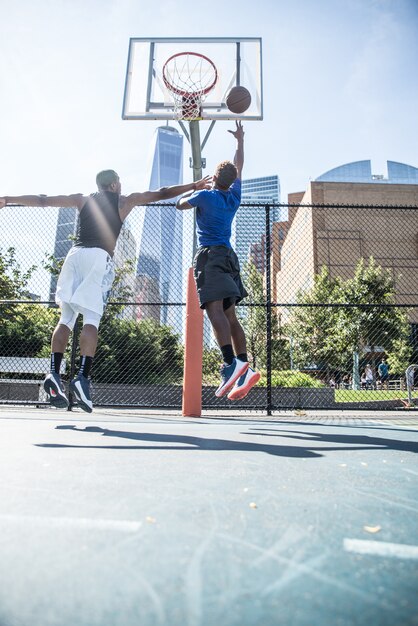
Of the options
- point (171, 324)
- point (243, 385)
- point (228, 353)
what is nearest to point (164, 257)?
point (171, 324)

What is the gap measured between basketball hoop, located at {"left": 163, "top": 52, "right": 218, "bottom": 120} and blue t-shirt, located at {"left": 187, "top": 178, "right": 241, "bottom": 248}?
3.14 m

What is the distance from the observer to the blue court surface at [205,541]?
0.62 meters

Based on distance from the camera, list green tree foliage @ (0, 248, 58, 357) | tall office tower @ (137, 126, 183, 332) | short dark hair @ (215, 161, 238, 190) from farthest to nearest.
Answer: green tree foliage @ (0, 248, 58, 357), tall office tower @ (137, 126, 183, 332), short dark hair @ (215, 161, 238, 190)

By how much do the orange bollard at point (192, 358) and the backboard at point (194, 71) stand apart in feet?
10.0

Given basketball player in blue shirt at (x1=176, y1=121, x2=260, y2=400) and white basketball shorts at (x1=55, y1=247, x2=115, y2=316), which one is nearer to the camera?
basketball player in blue shirt at (x1=176, y1=121, x2=260, y2=400)

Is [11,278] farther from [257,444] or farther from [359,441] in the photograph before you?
[359,441]

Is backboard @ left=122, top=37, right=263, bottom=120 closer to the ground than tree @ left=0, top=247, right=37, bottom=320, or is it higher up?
higher up

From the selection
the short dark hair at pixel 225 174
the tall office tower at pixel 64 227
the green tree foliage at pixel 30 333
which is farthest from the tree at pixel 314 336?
the short dark hair at pixel 225 174

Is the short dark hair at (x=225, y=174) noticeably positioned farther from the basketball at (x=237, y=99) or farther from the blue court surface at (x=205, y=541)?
the blue court surface at (x=205, y=541)

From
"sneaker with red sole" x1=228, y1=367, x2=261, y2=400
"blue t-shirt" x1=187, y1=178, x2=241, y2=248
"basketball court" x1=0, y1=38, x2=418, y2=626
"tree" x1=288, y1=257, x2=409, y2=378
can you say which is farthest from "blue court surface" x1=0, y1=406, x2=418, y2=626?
"tree" x1=288, y1=257, x2=409, y2=378

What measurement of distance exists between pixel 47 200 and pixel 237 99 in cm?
267

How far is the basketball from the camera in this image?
4677 millimetres

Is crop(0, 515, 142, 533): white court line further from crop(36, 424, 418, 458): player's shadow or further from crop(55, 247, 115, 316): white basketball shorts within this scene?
crop(55, 247, 115, 316): white basketball shorts

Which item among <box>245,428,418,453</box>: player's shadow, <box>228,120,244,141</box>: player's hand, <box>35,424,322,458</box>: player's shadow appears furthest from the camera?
<box>228,120,244,141</box>: player's hand
